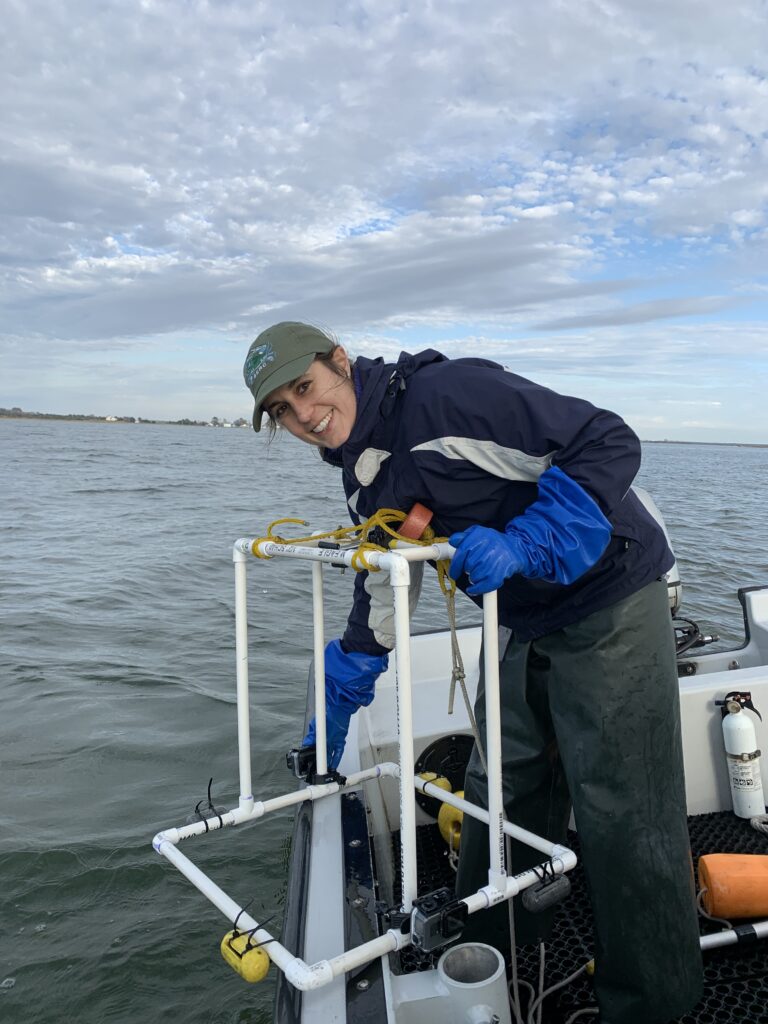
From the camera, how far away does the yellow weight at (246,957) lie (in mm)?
1967

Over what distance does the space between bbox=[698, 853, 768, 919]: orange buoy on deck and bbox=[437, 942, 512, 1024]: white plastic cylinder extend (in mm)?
1204

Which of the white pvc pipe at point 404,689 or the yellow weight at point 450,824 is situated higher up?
the white pvc pipe at point 404,689

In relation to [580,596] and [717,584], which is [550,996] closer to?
[580,596]

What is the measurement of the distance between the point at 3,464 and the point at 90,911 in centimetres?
3316

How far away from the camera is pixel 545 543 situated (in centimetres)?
188

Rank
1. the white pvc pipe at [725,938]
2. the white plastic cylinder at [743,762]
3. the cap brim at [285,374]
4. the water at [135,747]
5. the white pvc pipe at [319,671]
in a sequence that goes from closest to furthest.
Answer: the cap brim at [285,374], the white pvc pipe at [725,938], the white pvc pipe at [319,671], the white plastic cylinder at [743,762], the water at [135,747]

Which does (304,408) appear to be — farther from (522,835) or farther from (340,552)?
(522,835)

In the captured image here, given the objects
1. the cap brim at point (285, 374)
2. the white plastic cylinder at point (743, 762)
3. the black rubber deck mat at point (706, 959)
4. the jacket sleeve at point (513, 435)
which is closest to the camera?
the jacket sleeve at point (513, 435)

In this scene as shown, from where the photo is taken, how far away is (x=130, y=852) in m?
4.30

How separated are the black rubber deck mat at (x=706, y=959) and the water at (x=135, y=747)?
95cm

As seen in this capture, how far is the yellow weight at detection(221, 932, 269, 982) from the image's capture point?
197cm

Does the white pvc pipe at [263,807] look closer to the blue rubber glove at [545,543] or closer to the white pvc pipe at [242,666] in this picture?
the white pvc pipe at [242,666]

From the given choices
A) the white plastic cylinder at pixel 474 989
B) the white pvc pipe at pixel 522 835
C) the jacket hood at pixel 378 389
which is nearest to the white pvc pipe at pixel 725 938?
the white pvc pipe at pixel 522 835

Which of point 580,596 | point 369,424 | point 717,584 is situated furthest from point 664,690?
point 717,584
